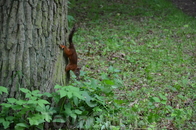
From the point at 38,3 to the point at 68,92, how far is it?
1110 millimetres

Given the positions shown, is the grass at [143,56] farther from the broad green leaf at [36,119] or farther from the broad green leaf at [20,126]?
the broad green leaf at [20,126]

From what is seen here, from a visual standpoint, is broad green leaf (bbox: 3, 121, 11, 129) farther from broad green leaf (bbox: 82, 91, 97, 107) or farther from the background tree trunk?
broad green leaf (bbox: 82, 91, 97, 107)

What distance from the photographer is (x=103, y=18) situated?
9.70 metres

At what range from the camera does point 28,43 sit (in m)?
2.90

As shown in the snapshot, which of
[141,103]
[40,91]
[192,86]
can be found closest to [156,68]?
[192,86]

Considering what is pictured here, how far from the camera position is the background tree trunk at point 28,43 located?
2.84 m

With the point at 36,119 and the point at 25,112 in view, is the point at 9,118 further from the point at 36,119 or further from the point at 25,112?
the point at 36,119

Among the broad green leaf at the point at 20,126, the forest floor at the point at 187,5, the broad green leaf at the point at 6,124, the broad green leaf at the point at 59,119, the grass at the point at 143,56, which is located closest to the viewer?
the broad green leaf at the point at 6,124

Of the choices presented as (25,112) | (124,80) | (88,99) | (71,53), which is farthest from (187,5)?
(25,112)

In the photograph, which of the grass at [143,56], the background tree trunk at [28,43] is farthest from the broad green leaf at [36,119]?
the grass at [143,56]

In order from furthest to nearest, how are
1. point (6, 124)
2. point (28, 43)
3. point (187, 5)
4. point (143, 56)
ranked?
1. point (187, 5)
2. point (143, 56)
3. point (28, 43)
4. point (6, 124)

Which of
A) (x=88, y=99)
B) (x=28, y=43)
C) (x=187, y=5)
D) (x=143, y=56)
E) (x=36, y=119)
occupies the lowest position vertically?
(x=36, y=119)

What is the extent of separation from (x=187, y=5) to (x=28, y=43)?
11602mm

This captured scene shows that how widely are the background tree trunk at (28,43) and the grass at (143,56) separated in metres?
0.97
